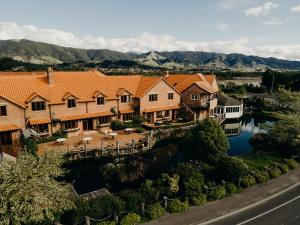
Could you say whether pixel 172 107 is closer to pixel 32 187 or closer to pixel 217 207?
pixel 217 207

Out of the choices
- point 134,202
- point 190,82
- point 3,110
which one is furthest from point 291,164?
point 3,110

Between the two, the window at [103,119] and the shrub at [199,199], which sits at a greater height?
the window at [103,119]

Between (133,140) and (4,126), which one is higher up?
(4,126)

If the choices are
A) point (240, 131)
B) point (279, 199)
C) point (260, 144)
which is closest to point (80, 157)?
point (279, 199)

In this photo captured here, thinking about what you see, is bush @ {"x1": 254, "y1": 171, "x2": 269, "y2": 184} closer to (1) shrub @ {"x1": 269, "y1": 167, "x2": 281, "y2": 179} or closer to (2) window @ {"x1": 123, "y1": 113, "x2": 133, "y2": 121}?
(1) shrub @ {"x1": 269, "y1": 167, "x2": 281, "y2": 179}

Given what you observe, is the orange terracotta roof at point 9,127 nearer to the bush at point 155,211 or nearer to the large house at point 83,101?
the large house at point 83,101

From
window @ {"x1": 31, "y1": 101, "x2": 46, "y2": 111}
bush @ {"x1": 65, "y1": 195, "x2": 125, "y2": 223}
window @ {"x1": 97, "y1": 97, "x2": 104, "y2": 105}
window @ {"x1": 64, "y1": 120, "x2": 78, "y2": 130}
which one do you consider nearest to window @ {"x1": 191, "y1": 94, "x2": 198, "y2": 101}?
window @ {"x1": 97, "y1": 97, "x2": 104, "y2": 105}

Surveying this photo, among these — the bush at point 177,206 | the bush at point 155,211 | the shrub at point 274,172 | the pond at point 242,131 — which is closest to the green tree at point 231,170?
the shrub at point 274,172
